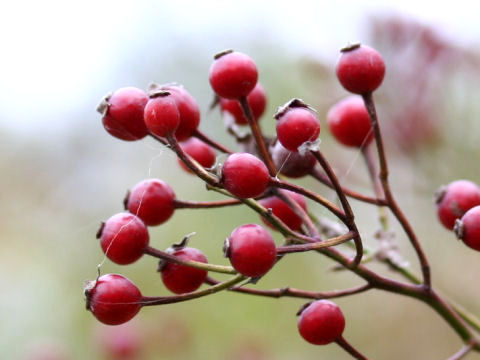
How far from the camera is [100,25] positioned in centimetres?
834

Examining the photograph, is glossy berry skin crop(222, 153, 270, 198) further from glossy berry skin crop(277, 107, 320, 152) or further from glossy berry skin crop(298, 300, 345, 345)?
glossy berry skin crop(298, 300, 345, 345)

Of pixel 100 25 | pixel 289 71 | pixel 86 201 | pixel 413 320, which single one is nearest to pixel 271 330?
pixel 413 320

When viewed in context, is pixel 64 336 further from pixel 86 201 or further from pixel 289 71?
pixel 289 71

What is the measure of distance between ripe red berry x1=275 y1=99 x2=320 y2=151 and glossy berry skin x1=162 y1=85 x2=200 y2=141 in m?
0.24

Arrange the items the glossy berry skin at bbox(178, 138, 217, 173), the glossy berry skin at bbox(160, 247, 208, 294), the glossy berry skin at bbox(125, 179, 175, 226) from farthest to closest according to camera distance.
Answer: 1. the glossy berry skin at bbox(178, 138, 217, 173)
2. the glossy berry skin at bbox(125, 179, 175, 226)
3. the glossy berry skin at bbox(160, 247, 208, 294)

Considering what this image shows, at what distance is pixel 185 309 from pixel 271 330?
747mm

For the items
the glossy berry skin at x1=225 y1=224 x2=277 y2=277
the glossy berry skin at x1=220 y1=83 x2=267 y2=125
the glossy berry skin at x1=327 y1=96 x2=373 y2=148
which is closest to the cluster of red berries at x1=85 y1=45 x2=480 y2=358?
the glossy berry skin at x1=225 y1=224 x2=277 y2=277

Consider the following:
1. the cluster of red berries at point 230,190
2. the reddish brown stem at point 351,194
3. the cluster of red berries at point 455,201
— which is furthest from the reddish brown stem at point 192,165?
the cluster of red berries at point 455,201

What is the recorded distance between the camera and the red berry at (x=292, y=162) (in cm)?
135

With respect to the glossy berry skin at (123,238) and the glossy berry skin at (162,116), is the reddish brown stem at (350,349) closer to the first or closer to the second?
the glossy berry skin at (123,238)

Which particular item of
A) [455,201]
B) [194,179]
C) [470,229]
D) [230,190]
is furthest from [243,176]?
[194,179]

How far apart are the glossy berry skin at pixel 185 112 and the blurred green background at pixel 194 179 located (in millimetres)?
86

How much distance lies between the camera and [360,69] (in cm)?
135

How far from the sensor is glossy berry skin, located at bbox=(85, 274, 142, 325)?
1.23m
